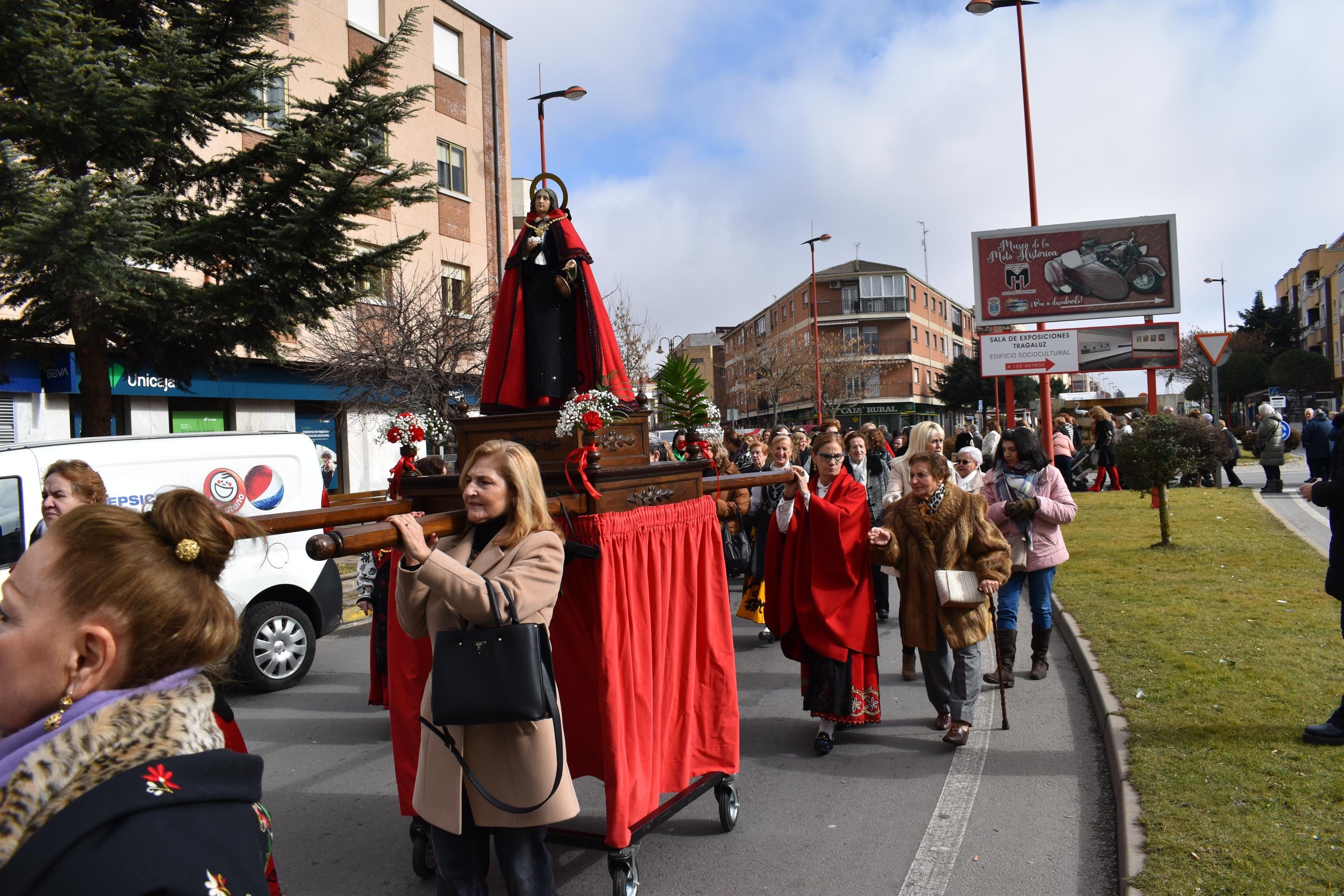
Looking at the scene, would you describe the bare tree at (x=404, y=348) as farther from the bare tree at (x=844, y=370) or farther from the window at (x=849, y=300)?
the window at (x=849, y=300)

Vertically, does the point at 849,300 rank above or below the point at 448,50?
below

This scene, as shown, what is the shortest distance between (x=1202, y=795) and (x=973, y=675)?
153cm

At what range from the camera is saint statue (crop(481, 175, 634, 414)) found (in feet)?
14.8

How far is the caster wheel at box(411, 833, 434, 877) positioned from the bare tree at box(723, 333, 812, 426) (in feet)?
123

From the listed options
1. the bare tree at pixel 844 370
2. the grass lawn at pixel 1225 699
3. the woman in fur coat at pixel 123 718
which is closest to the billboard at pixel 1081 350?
the grass lawn at pixel 1225 699

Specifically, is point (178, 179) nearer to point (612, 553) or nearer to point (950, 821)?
point (612, 553)

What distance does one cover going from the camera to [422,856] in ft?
13.4

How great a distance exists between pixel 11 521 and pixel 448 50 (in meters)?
21.1

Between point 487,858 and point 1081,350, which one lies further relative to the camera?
point 1081,350

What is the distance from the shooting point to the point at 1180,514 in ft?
49.0

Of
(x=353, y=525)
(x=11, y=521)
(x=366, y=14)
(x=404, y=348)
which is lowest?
(x=11, y=521)

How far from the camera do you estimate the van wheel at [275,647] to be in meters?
7.46

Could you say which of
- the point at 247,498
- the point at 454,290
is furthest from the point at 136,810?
the point at 454,290

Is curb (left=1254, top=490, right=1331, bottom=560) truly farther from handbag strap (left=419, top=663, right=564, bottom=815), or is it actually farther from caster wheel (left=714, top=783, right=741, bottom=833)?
handbag strap (left=419, top=663, right=564, bottom=815)
